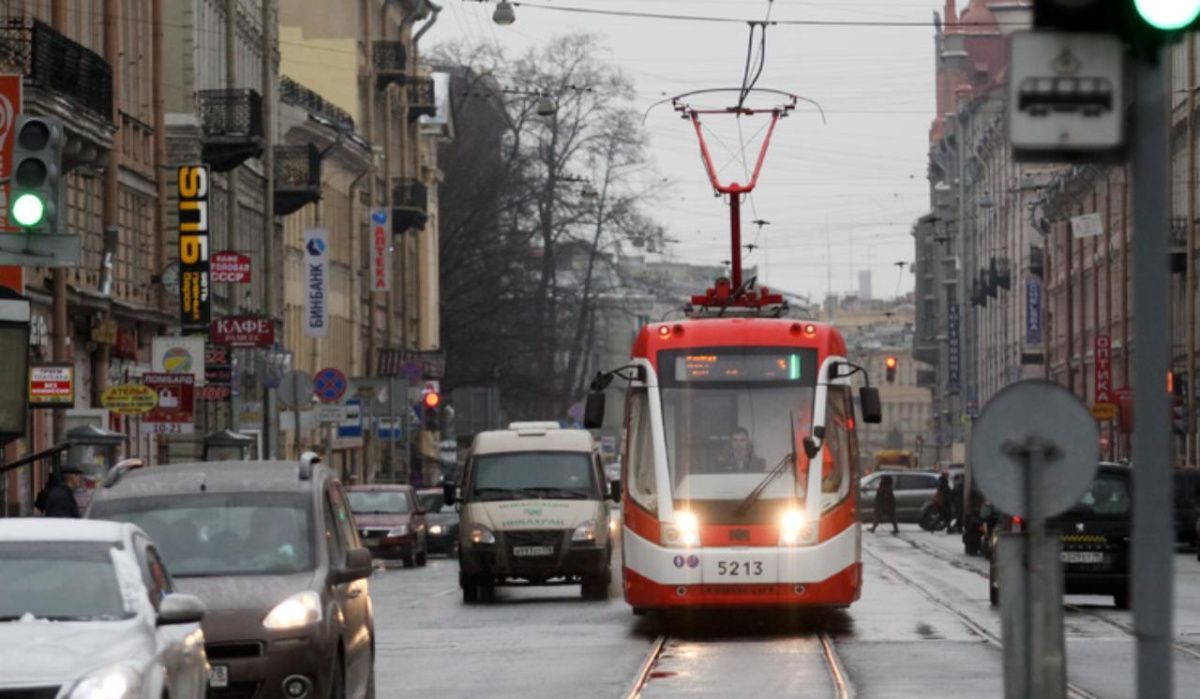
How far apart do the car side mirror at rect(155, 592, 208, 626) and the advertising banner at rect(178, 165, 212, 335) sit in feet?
130

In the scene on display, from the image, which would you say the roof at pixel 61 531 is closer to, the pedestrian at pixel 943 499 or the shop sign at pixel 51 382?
the shop sign at pixel 51 382

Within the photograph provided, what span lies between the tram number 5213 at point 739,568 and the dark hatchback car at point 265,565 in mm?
9394

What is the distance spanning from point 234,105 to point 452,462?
25348 mm

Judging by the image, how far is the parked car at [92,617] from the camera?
1191cm

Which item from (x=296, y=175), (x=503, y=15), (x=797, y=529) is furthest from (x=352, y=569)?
(x=296, y=175)

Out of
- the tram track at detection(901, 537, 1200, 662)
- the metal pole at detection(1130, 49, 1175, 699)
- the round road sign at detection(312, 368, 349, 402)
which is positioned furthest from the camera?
the round road sign at detection(312, 368, 349, 402)

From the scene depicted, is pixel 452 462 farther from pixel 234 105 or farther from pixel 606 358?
pixel 606 358

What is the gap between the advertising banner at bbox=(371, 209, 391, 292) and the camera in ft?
274

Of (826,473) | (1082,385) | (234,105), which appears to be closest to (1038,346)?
(1082,385)

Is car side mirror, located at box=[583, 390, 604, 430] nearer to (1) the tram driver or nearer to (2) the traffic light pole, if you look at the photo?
(1) the tram driver

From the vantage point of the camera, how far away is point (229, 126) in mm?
58688

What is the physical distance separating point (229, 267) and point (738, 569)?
24.1 meters

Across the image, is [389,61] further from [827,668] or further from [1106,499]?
[827,668]

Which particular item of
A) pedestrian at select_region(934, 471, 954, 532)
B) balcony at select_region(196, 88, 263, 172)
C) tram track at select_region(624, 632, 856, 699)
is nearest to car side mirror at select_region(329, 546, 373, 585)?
tram track at select_region(624, 632, 856, 699)
